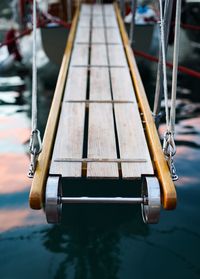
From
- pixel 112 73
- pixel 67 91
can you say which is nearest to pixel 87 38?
pixel 112 73

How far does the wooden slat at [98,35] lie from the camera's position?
748 centimetres

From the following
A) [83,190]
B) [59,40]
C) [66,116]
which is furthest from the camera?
[59,40]

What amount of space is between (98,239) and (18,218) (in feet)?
3.57

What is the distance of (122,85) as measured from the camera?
17.3 feet

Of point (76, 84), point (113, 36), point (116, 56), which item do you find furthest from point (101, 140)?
point (113, 36)

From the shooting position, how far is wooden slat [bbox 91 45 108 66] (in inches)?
244

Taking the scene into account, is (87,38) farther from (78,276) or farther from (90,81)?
Answer: (78,276)

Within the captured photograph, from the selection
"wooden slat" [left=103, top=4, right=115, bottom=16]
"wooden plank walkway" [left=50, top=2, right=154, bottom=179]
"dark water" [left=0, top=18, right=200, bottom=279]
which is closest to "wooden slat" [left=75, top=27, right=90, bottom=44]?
"wooden plank walkway" [left=50, top=2, right=154, bottom=179]

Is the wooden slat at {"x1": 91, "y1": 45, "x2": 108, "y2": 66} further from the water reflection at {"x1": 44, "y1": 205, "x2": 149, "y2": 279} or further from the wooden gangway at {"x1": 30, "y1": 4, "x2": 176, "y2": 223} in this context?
the water reflection at {"x1": 44, "y1": 205, "x2": 149, "y2": 279}

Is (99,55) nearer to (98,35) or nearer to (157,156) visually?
(98,35)

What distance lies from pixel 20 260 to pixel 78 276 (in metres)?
0.67

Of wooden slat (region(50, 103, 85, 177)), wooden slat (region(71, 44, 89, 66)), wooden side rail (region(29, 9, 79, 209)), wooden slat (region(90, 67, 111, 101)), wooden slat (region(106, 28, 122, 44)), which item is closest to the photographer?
wooden side rail (region(29, 9, 79, 209))

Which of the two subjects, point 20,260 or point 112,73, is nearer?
point 20,260

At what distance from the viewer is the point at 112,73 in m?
5.75
